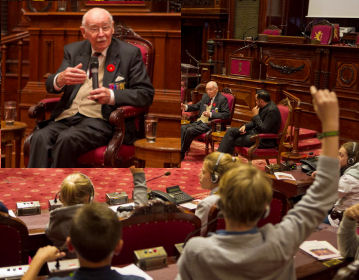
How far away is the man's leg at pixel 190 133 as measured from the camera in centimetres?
418

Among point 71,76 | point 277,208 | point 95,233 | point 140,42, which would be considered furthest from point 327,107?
point 140,42

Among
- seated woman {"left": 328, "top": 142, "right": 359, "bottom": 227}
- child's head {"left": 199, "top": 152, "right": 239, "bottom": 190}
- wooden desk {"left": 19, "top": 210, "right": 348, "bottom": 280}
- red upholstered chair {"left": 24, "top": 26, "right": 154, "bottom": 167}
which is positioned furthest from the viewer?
red upholstered chair {"left": 24, "top": 26, "right": 154, "bottom": 167}

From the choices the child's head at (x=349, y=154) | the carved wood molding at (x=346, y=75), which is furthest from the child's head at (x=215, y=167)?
the carved wood molding at (x=346, y=75)

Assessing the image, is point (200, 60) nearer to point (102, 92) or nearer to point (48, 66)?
point (102, 92)

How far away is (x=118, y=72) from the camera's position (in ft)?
14.1

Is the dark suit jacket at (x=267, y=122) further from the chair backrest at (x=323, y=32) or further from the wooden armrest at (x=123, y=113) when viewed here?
the wooden armrest at (x=123, y=113)

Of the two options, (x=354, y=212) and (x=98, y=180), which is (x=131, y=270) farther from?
(x=98, y=180)

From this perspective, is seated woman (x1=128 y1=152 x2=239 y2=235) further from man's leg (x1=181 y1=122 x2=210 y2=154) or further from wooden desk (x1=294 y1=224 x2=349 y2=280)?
man's leg (x1=181 y1=122 x2=210 y2=154)

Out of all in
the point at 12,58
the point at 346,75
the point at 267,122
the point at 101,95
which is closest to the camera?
the point at 346,75

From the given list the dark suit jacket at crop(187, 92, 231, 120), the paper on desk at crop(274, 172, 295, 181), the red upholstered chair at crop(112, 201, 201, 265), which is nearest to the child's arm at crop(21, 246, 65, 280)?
the red upholstered chair at crop(112, 201, 201, 265)

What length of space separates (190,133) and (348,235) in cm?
231

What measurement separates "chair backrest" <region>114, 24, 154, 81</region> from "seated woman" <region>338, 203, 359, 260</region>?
2.70m

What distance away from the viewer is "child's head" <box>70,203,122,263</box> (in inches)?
56.2

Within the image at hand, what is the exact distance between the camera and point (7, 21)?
4629 millimetres
